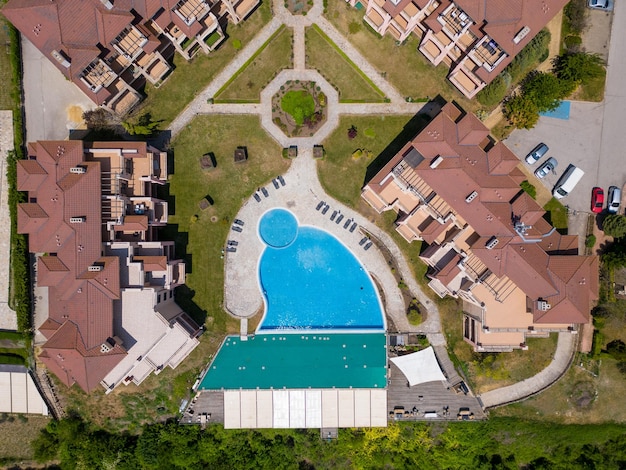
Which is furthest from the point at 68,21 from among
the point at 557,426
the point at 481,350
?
the point at 557,426

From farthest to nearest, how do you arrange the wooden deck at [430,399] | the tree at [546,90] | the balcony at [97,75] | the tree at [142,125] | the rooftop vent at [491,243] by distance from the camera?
the wooden deck at [430,399] < the tree at [142,125] < the tree at [546,90] < the balcony at [97,75] < the rooftop vent at [491,243]

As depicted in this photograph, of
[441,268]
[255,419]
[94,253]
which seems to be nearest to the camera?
[94,253]

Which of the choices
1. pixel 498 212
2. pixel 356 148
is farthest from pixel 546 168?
pixel 356 148

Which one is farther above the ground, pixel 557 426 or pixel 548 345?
pixel 548 345

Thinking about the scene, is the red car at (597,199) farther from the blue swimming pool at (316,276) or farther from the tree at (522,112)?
the blue swimming pool at (316,276)

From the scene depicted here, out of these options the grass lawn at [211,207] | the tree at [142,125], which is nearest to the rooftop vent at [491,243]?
the grass lawn at [211,207]

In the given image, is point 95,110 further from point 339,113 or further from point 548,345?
point 548,345
